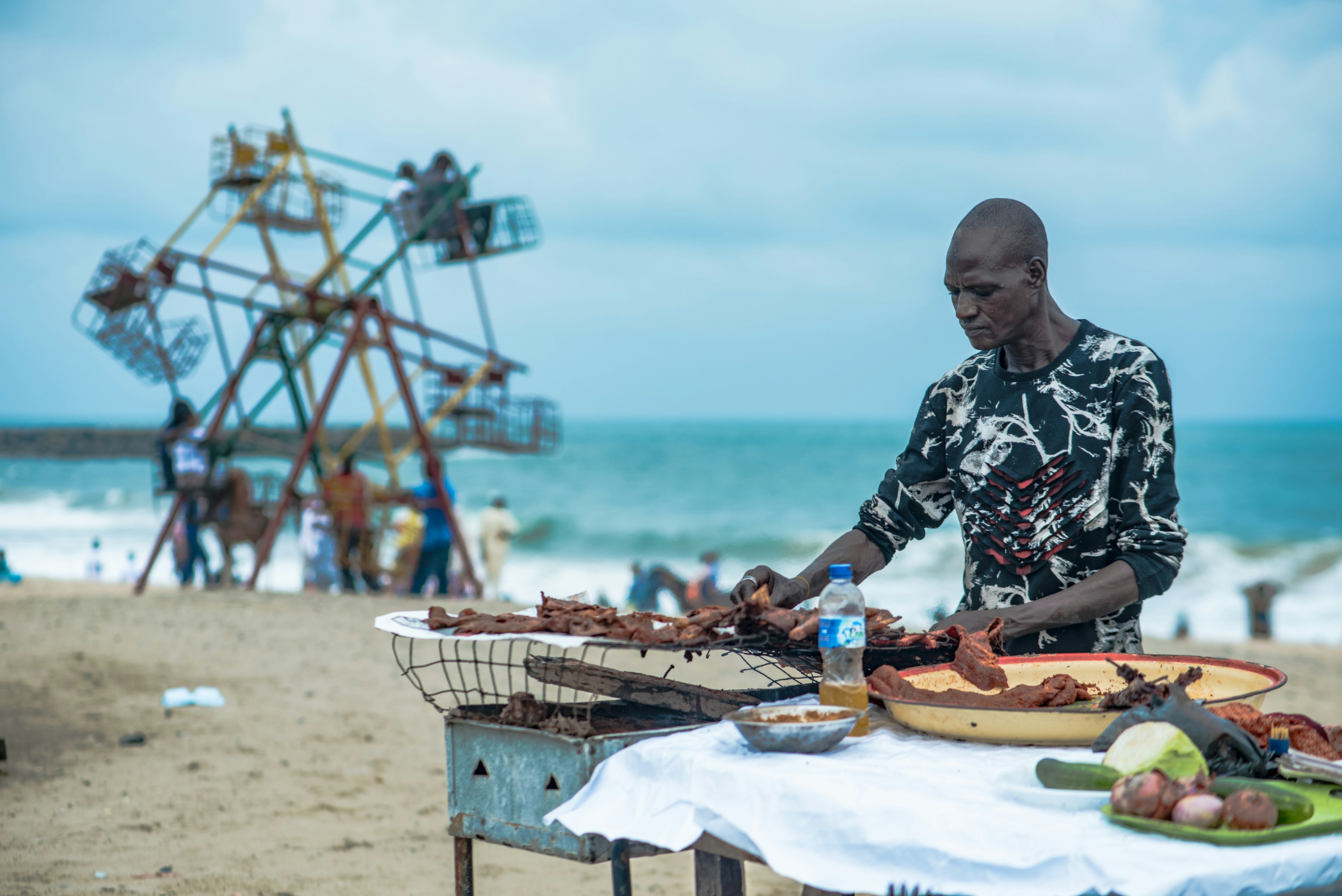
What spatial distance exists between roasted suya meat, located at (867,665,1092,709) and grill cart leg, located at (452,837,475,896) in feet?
3.16

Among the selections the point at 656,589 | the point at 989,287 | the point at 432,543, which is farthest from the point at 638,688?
the point at 656,589

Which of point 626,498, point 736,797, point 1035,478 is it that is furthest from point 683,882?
point 626,498

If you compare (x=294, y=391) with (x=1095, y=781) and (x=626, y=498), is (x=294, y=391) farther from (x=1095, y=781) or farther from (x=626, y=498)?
(x=626, y=498)

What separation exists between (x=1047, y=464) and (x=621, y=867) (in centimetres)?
134

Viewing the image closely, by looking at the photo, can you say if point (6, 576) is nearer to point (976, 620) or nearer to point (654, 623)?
point (654, 623)

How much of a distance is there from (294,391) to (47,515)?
30995 mm

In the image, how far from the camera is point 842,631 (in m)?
2.16

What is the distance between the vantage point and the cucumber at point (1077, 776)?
1.68 meters

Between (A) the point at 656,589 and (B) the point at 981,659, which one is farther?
(A) the point at 656,589

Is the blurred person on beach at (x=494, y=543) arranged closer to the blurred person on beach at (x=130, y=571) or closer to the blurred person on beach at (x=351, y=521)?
the blurred person on beach at (x=351, y=521)

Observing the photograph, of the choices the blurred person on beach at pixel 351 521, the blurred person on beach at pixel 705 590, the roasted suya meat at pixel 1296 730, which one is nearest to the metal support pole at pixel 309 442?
the blurred person on beach at pixel 351 521

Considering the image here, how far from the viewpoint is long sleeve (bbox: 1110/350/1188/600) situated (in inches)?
102

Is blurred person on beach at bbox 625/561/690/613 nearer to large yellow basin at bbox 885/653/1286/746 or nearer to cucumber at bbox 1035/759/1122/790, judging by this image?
large yellow basin at bbox 885/653/1286/746

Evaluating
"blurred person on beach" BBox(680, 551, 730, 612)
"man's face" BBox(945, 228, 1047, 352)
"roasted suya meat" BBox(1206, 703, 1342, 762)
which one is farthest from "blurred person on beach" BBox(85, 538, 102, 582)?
"roasted suya meat" BBox(1206, 703, 1342, 762)
